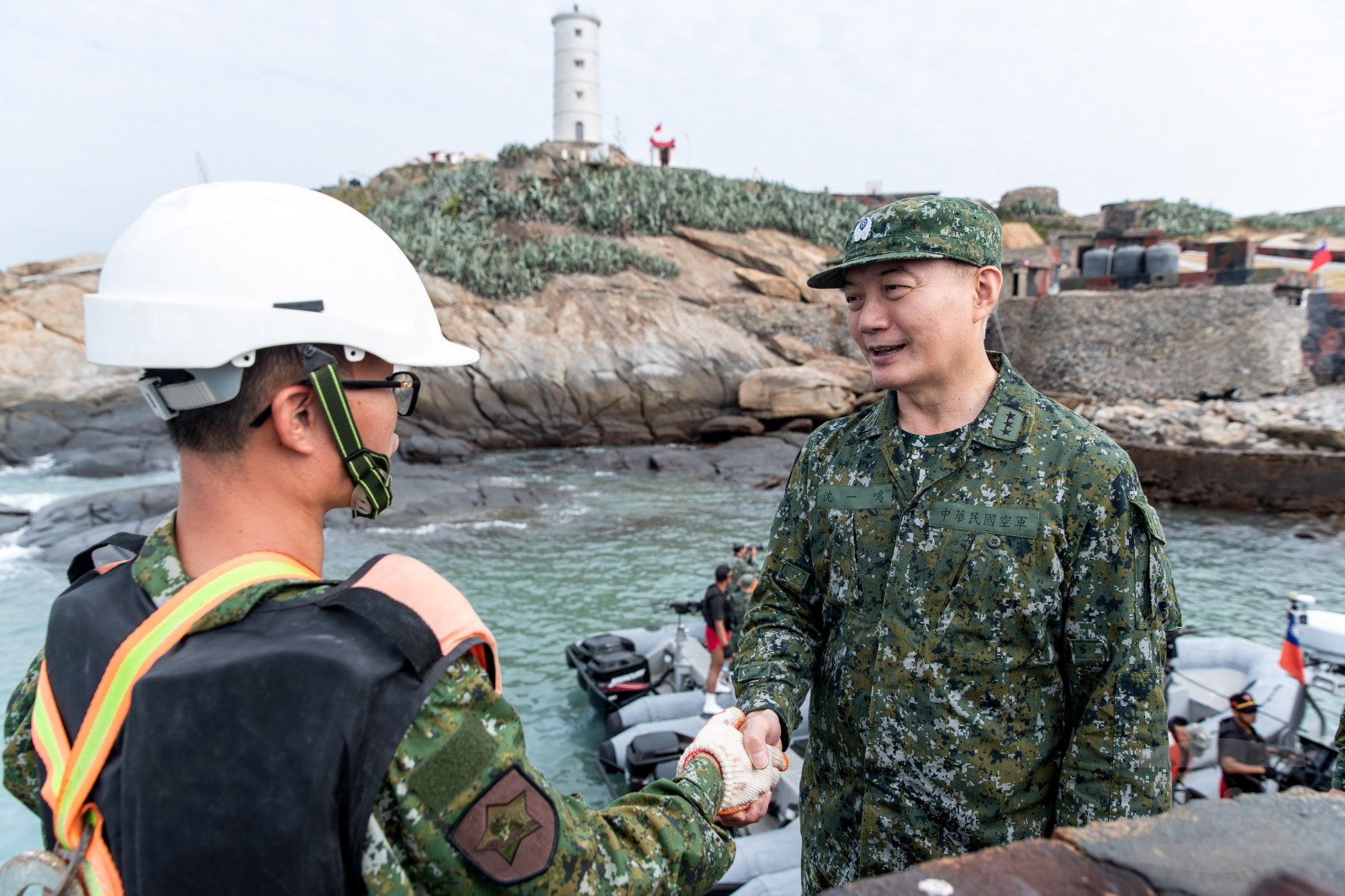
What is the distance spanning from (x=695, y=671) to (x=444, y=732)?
6.99 meters

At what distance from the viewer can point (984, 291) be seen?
7.63 ft

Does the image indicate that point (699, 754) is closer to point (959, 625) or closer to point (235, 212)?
point (959, 625)

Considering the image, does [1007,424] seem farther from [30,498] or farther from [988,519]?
[30,498]

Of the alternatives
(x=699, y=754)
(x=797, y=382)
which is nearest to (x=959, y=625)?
(x=699, y=754)

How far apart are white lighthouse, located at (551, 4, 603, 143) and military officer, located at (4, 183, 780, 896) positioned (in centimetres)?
5390

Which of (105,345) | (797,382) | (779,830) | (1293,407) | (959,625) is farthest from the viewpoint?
(797,382)

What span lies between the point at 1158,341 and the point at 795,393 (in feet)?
38.1

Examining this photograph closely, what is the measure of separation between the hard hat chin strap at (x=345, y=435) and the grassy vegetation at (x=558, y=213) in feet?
91.6

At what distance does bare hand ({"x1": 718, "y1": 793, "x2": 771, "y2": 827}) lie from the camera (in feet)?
5.79

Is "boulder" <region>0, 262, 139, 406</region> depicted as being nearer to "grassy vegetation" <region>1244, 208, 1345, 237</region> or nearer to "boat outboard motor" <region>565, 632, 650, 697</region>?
"boat outboard motor" <region>565, 632, 650, 697</region>

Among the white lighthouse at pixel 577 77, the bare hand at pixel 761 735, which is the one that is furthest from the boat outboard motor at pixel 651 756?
the white lighthouse at pixel 577 77

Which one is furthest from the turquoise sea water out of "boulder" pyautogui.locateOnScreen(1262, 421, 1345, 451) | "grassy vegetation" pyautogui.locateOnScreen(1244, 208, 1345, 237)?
"grassy vegetation" pyautogui.locateOnScreen(1244, 208, 1345, 237)

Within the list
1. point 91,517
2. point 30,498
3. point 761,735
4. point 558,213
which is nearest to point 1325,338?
point 558,213

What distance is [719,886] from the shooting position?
4.84 m
